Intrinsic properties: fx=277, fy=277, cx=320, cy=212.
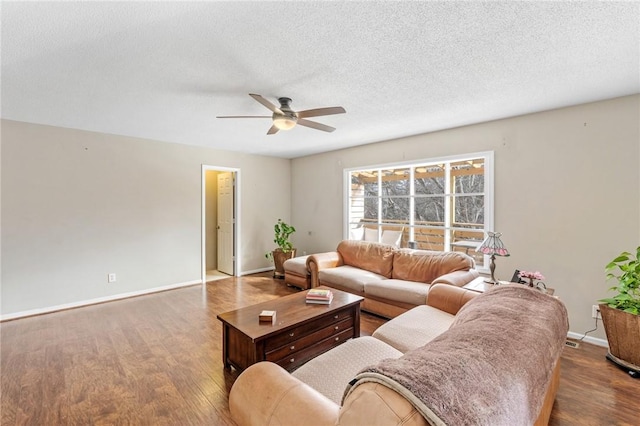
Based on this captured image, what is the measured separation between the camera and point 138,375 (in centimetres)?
224

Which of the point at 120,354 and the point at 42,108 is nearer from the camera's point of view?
the point at 120,354

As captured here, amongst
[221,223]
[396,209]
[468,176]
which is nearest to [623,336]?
[468,176]

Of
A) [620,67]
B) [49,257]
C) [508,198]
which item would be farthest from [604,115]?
[49,257]

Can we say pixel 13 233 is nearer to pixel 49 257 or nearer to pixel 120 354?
pixel 49 257

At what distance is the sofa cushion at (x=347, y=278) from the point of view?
3.67 metres

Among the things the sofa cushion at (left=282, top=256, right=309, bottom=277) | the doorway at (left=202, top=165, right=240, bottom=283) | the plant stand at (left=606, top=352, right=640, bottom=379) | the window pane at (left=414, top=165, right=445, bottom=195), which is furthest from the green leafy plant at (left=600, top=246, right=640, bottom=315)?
the doorway at (left=202, top=165, right=240, bottom=283)

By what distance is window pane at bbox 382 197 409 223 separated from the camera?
448cm

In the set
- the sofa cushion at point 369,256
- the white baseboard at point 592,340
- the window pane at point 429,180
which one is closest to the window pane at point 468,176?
the window pane at point 429,180

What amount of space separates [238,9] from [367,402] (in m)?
1.89

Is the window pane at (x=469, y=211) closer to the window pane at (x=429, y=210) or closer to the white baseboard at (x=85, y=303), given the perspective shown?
the window pane at (x=429, y=210)

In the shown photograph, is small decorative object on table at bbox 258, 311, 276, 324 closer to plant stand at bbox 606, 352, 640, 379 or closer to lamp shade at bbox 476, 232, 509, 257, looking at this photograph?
lamp shade at bbox 476, 232, 509, 257

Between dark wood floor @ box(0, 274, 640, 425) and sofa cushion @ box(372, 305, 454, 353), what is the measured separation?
85 cm

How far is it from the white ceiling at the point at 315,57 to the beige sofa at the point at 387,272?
5.96ft

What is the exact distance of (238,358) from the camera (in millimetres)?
2186
